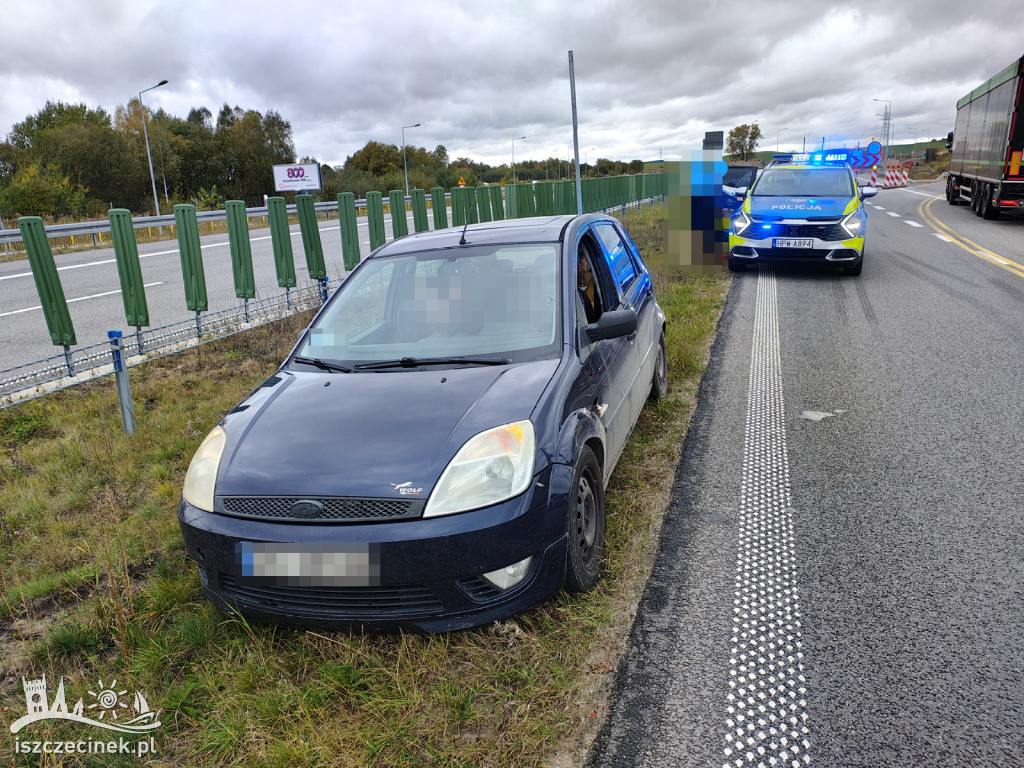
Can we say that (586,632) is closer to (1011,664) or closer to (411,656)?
(411,656)

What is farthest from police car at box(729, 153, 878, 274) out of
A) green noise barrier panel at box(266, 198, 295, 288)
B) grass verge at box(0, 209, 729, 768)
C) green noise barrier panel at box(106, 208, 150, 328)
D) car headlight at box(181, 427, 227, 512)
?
car headlight at box(181, 427, 227, 512)

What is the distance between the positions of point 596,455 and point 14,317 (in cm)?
974

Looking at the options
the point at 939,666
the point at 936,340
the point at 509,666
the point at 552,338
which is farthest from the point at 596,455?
the point at 936,340

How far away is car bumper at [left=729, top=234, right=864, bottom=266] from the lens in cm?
1109

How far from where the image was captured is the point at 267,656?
2805 mm

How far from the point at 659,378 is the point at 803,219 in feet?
23.3

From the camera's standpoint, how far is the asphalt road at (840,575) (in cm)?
234

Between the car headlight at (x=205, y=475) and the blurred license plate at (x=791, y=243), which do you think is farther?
the blurred license plate at (x=791, y=243)

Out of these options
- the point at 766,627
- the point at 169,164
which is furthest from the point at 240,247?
the point at 169,164

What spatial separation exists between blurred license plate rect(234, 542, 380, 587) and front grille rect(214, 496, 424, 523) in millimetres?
96

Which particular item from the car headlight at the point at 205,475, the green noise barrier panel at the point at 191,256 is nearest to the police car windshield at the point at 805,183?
the green noise barrier panel at the point at 191,256

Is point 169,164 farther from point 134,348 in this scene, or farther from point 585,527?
point 585,527

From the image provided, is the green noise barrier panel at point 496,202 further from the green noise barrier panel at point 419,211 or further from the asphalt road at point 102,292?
the green noise barrier panel at point 419,211

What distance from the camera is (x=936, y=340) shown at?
24.0ft
